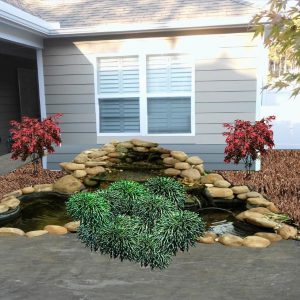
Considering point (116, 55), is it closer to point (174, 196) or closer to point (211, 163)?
point (211, 163)

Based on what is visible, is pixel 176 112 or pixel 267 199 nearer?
pixel 267 199

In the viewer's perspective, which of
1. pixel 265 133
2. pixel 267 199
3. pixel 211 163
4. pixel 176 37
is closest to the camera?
pixel 267 199

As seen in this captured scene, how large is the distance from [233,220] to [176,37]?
4111mm

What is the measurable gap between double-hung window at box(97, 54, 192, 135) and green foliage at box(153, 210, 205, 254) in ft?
14.3

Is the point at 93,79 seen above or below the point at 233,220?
above

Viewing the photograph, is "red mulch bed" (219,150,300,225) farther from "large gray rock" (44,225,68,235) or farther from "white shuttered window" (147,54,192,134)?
"large gray rock" (44,225,68,235)

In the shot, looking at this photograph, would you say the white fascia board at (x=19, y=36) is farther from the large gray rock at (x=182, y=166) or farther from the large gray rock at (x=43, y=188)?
the large gray rock at (x=182, y=166)

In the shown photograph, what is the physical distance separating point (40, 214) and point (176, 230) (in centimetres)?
293

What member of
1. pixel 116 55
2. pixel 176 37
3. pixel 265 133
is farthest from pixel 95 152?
pixel 265 133

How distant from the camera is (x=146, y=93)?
8242mm

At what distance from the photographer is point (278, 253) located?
420 centimetres

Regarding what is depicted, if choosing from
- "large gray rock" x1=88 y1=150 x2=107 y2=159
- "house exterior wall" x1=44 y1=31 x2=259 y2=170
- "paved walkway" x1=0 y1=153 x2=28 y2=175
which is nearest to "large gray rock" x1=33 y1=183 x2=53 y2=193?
"large gray rock" x1=88 y1=150 x2=107 y2=159

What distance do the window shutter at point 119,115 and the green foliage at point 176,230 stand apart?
14.9 feet

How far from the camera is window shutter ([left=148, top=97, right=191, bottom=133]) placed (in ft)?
27.0
